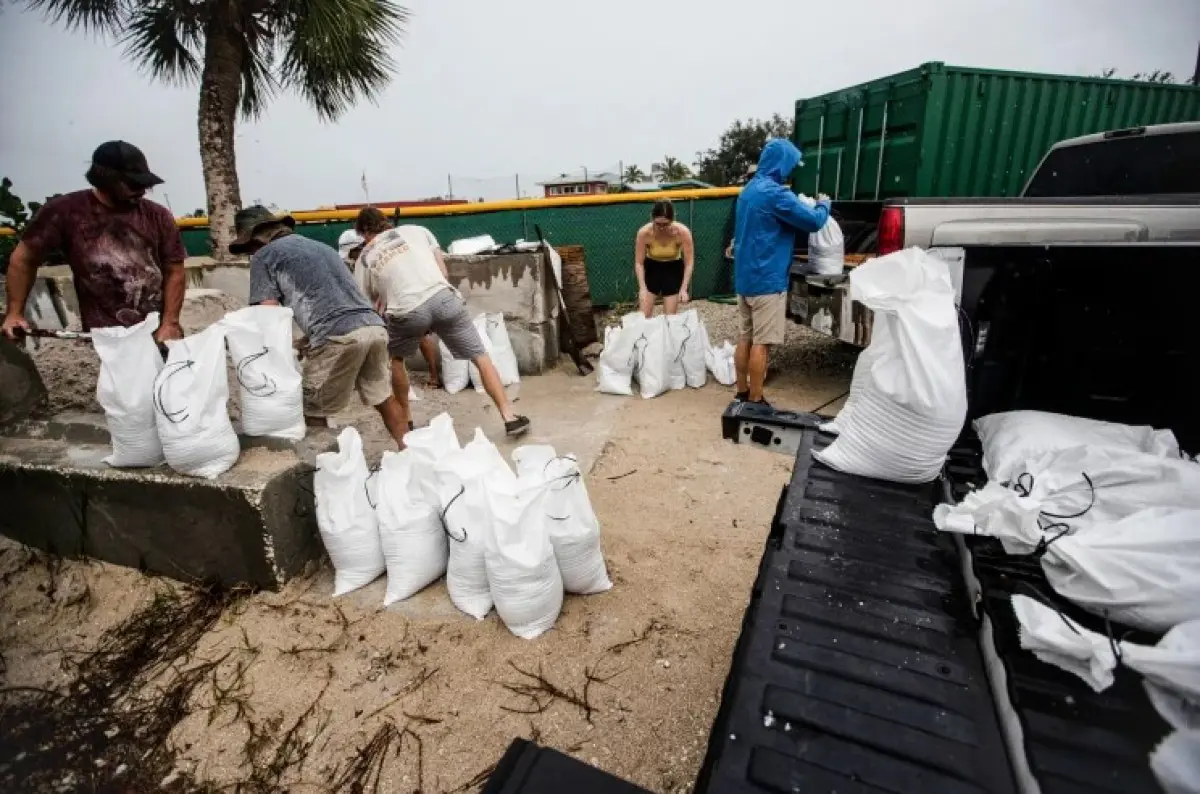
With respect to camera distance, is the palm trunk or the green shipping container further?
the palm trunk

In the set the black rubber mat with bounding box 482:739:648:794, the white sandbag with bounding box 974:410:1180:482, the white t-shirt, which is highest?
the white t-shirt

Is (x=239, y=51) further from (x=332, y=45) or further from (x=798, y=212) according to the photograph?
(x=798, y=212)

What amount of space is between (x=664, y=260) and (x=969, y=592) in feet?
14.5

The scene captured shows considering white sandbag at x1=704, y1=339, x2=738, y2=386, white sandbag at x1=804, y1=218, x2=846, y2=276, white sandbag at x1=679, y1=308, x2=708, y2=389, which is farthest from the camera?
white sandbag at x1=704, y1=339, x2=738, y2=386

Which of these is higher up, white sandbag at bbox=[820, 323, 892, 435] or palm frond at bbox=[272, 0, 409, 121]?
palm frond at bbox=[272, 0, 409, 121]

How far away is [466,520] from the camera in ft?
6.79

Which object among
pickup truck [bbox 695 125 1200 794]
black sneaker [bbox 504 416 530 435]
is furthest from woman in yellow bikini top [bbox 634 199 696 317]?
pickup truck [bbox 695 125 1200 794]

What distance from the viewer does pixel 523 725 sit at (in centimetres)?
172

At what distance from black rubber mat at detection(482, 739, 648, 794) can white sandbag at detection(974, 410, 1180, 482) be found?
1.21m

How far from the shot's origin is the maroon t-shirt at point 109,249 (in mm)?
2580

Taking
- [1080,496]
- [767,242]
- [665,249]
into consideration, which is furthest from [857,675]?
[665,249]

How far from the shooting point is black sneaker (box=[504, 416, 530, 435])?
12.4ft

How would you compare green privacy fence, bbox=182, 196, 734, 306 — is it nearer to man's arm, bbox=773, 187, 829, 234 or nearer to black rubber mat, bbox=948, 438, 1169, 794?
man's arm, bbox=773, 187, 829, 234

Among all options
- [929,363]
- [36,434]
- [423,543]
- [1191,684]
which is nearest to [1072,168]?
[929,363]
